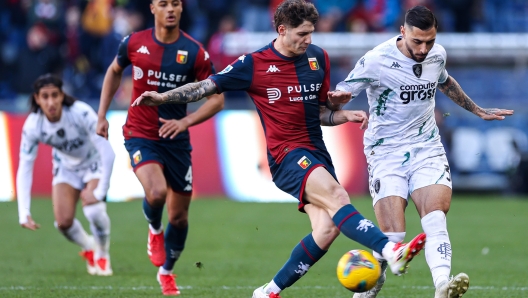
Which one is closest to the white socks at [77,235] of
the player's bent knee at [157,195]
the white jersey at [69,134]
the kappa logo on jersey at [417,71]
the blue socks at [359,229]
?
the white jersey at [69,134]

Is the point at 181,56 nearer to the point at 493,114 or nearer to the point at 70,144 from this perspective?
the point at 70,144

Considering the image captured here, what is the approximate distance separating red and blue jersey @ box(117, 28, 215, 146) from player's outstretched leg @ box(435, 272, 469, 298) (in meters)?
3.36

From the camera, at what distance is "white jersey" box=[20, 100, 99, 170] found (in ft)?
31.1

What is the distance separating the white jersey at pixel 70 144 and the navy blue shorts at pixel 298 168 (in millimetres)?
3066

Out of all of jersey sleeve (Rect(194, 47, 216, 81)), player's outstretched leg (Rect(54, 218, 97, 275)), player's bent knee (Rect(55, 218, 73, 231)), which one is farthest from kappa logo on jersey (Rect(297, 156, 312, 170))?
player's bent knee (Rect(55, 218, 73, 231))

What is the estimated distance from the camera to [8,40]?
826 inches

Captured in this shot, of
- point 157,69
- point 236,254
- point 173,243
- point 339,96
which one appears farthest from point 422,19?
point 236,254

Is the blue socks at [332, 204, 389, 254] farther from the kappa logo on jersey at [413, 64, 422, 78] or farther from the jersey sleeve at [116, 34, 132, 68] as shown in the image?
the jersey sleeve at [116, 34, 132, 68]

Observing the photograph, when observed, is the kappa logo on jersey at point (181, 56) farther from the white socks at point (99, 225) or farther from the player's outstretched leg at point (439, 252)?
the player's outstretched leg at point (439, 252)

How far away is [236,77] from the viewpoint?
678cm

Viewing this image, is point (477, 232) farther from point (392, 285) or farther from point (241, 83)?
point (241, 83)

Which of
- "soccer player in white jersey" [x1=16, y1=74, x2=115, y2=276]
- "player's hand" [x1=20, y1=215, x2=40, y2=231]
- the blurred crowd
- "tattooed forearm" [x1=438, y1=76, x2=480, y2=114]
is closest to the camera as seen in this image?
"tattooed forearm" [x1=438, y1=76, x2=480, y2=114]

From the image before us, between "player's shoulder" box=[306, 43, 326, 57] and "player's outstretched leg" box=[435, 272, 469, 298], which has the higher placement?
"player's shoulder" box=[306, 43, 326, 57]

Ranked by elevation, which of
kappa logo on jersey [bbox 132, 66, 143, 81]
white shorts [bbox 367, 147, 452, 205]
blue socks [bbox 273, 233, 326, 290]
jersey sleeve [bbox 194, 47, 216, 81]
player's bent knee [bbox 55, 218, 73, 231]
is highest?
jersey sleeve [bbox 194, 47, 216, 81]
